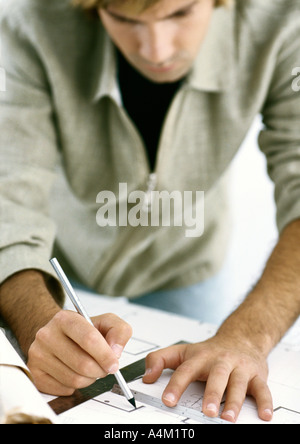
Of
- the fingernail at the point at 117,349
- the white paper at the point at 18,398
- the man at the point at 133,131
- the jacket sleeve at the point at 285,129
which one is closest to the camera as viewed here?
the white paper at the point at 18,398

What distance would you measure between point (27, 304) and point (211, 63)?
0.60 meters

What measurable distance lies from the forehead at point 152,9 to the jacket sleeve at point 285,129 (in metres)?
0.24

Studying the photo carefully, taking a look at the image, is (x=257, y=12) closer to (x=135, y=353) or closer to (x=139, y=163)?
(x=139, y=163)

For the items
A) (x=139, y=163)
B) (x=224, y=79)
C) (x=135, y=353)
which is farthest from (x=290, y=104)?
(x=135, y=353)

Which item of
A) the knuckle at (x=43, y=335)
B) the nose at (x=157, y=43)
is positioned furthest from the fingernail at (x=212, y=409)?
the nose at (x=157, y=43)

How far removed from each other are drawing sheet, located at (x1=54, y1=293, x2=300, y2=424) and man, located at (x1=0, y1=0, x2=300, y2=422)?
0.14ft

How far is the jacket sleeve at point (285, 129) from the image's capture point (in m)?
1.07

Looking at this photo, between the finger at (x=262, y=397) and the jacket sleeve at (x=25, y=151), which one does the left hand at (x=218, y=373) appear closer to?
the finger at (x=262, y=397)

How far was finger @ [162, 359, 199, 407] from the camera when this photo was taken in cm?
69

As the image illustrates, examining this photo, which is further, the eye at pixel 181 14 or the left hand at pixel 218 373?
the eye at pixel 181 14

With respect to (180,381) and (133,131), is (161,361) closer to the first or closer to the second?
(180,381)

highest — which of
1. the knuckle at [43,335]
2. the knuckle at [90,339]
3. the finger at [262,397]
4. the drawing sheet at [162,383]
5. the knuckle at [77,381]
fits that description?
the knuckle at [90,339]

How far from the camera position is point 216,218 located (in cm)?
143
